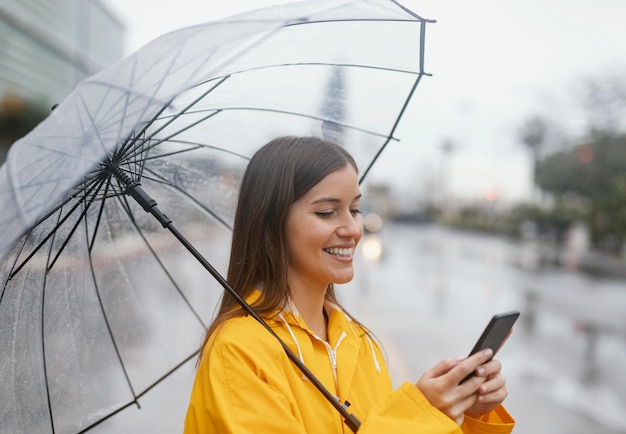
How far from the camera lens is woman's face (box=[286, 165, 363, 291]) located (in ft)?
5.18

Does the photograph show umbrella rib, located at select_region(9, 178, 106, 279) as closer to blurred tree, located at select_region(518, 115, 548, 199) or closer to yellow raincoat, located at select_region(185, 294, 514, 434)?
yellow raincoat, located at select_region(185, 294, 514, 434)

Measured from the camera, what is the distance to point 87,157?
1552 millimetres

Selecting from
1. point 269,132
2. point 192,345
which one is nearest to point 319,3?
point 269,132

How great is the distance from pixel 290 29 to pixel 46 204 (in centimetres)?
79

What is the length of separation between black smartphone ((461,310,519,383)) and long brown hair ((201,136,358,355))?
1.65 feet

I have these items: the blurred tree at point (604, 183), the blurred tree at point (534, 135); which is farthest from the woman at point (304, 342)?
the blurred tree at point (534, 135)

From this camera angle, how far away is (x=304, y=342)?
1546 millimetres

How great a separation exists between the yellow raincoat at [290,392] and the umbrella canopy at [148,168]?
0.58 metres

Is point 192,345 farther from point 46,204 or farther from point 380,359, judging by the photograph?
point 46,204

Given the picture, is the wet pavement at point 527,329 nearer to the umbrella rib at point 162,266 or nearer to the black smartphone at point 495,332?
the umbrella rib at point 162,266

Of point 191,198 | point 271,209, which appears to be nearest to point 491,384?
point 271,209

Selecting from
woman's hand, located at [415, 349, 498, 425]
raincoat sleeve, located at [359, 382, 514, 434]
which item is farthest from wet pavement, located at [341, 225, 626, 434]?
raincoat sleeve, located at [359, 382, 514, 434]

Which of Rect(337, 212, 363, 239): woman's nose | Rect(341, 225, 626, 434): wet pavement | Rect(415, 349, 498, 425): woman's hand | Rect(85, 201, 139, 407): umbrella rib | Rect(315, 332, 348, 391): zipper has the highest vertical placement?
Rect(337, 212, 363, 239): woman's nose

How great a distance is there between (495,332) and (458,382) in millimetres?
164
